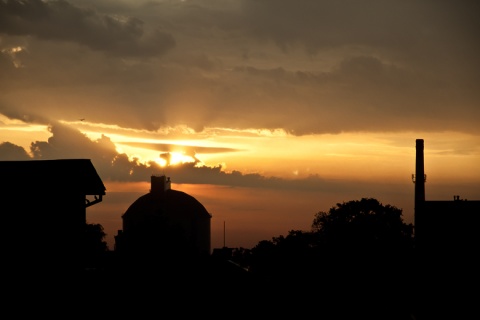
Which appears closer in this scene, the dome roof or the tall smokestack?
the tall smokestack

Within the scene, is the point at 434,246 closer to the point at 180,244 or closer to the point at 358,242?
the point at 358,242

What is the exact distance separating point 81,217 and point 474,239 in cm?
4056

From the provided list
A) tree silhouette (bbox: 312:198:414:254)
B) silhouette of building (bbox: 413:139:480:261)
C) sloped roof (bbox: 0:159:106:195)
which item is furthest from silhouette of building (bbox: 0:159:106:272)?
tree silhouette (bbox: 312:198:414:254)

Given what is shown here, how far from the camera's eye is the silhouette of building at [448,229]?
66375mm

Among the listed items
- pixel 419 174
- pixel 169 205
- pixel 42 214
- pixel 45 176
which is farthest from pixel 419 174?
pixel 42 214

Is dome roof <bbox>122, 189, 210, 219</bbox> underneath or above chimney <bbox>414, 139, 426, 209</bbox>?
underneath

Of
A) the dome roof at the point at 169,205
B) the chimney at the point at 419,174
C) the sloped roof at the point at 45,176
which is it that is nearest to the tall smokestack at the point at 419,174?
the chimney at the point at 419,174

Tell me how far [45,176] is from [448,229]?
46.8 meters

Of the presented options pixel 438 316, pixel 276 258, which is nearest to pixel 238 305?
pixel 438 316

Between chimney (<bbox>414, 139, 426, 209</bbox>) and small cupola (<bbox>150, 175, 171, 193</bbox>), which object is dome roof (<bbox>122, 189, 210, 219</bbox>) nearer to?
small cupola (<bbox>150, 175, 171, 193</bbox>)

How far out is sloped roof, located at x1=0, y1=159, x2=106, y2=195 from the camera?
35.1m

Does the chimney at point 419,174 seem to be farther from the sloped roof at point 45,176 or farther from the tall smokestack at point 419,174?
the sloped roof at point 45,176

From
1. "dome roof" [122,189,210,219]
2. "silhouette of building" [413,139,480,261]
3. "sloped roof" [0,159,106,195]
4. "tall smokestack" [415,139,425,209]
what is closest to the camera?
"sloped roof" [0,159,106,195]

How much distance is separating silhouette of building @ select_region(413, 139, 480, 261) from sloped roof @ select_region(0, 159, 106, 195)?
129 ft
